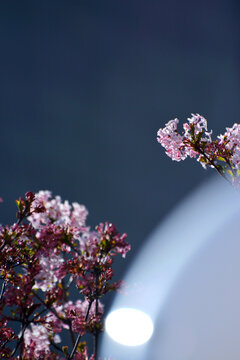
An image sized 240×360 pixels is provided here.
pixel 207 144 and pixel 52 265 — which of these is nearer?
pixel 52 265

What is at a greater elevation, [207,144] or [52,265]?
[207,144]

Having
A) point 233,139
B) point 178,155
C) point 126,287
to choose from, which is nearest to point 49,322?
point 126,287

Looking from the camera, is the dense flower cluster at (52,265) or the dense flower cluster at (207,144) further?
the dense flower cluster at (207,144)

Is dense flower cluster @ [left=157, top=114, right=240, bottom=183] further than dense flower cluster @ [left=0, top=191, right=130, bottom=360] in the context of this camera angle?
Yes
